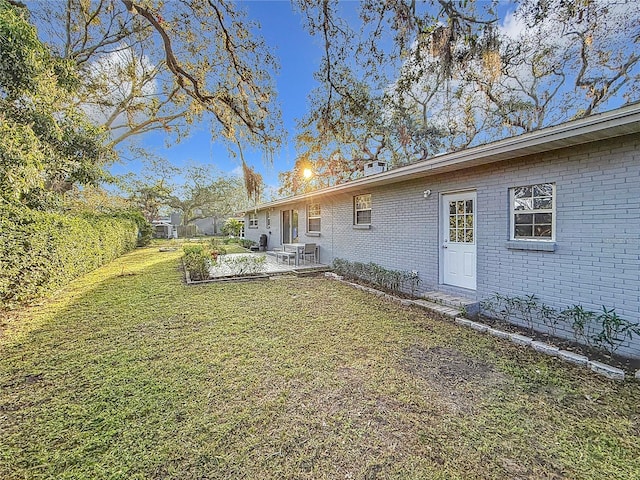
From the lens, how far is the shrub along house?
3799 mm

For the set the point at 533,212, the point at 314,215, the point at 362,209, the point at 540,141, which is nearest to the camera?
the point at 540,141

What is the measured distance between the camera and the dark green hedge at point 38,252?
5.32 m

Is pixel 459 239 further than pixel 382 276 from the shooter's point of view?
No

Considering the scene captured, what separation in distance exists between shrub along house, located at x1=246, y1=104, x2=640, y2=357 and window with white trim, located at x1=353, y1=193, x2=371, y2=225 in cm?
71

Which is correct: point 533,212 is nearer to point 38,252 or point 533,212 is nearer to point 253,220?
point 38,252

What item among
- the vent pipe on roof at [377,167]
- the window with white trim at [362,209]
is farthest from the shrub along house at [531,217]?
the vent pipe on roof at [377,167]

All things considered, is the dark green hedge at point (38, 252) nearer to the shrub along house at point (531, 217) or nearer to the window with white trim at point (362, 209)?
the shrub along house at point (531, 217)

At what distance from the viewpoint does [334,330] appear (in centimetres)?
476

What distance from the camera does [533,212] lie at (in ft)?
16.0

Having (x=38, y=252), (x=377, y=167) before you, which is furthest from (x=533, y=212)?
(x=38, y=252)

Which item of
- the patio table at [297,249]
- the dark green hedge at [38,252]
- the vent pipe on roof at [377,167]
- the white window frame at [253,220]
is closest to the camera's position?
the dark green hedge at [38,252]

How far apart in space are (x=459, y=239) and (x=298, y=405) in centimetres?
509

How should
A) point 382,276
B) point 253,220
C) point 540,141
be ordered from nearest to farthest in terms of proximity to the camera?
point 540,141, point 382,276, point 253,220

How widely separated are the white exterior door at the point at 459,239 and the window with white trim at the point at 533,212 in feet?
2.81
